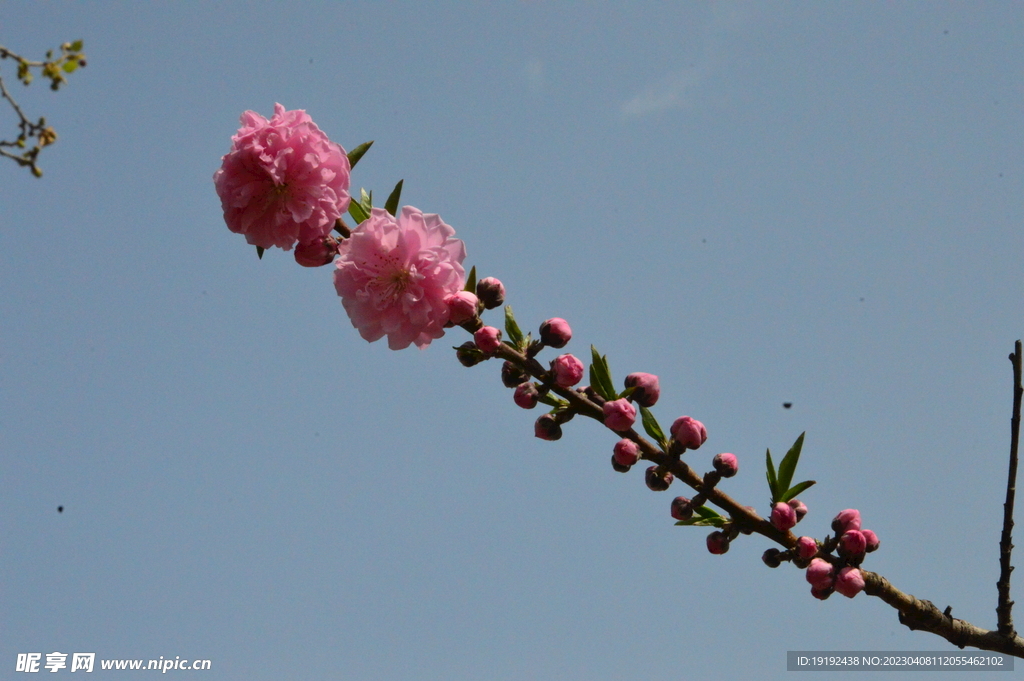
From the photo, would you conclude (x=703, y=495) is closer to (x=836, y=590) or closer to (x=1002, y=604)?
(x=836, y=590)

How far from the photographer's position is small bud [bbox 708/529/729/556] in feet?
9.97

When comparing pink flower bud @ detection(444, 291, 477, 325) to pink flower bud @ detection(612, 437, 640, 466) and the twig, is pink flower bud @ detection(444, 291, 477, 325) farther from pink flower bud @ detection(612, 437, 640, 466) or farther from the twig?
the twig

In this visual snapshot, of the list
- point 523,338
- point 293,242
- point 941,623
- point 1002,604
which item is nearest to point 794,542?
point 941,623

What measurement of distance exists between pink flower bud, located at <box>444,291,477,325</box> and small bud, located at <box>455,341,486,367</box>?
87 mm

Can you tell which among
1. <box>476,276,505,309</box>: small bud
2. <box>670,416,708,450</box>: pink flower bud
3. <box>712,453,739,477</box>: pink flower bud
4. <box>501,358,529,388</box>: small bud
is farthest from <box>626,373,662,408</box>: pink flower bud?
<box>476,276,505,309</box>: small bud

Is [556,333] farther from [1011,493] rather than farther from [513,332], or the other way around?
[1011,493]

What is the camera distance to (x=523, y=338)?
3.07 meters

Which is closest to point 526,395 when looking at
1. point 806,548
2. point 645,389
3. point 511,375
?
point 511,375

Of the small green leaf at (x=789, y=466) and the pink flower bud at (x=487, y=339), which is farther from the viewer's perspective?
the small green leaf at (x=789, y=466)

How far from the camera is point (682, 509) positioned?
9.98 ft

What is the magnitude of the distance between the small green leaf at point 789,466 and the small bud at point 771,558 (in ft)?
0.88

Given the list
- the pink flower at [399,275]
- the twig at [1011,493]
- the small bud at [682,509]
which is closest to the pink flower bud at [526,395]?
the pink flower at [399,275]

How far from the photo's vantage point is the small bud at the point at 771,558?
10.0ft

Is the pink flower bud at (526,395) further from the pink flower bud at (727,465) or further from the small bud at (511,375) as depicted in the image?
the pink flower bud at (727,465)
